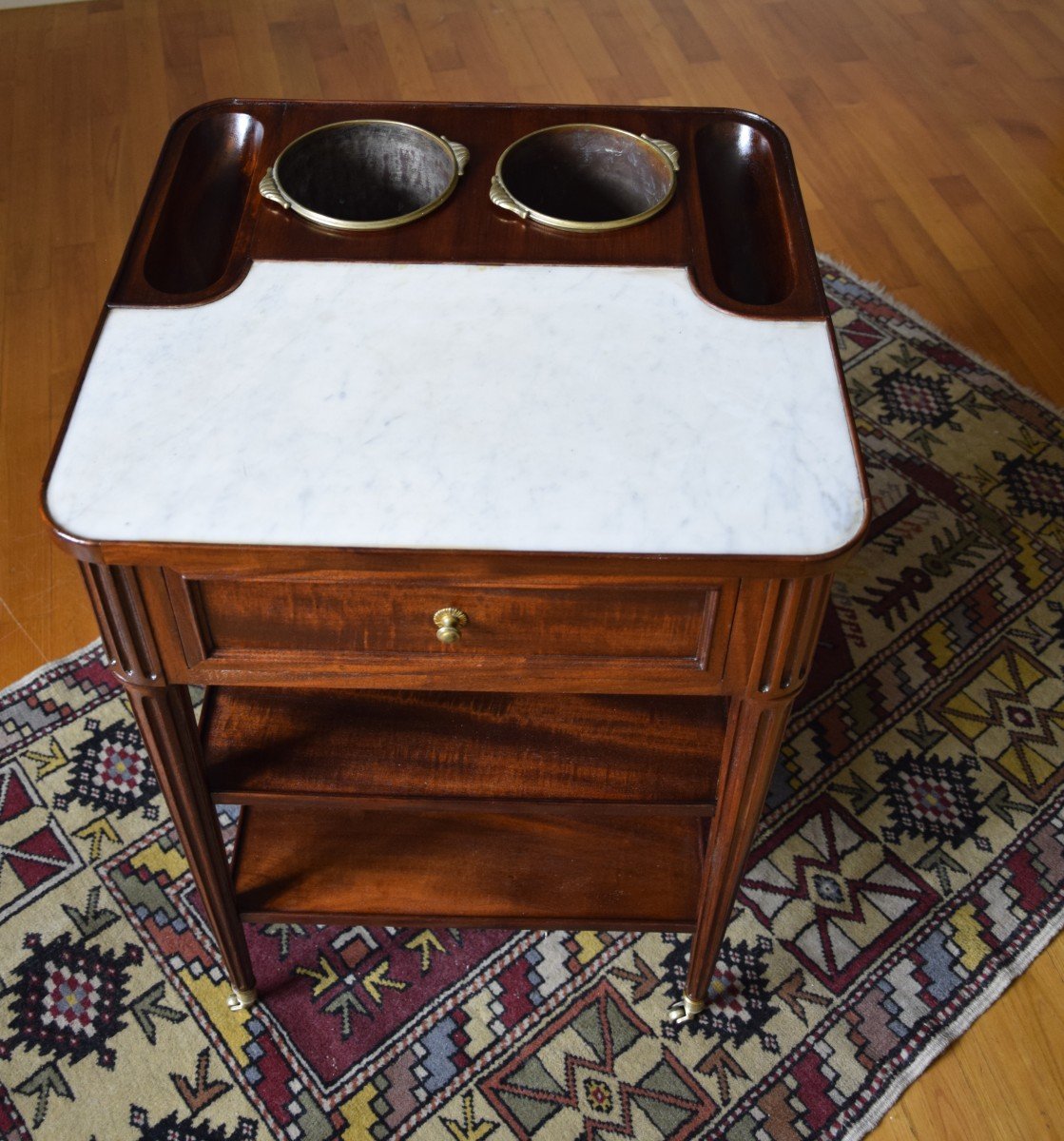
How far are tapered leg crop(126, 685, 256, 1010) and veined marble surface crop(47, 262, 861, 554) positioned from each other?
0.17 meters

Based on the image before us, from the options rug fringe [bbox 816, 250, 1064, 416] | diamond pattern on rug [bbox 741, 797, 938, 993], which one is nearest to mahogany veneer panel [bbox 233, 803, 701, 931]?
diamond pattern on rug [bbox 741, 797, 938, 993]

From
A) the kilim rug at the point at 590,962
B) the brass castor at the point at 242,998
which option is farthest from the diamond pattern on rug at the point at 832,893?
the brass castor at the point at 242,998

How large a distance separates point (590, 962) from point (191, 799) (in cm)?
48

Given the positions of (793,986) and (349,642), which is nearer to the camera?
(349,642)

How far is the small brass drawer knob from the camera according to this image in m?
0.72

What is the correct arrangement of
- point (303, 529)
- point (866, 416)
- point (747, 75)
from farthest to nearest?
point (747, 75), point (866, 416), point (303, 529)

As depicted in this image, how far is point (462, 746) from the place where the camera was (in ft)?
3.15

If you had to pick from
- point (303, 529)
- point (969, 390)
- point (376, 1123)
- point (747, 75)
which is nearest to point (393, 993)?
point (376, 1123)

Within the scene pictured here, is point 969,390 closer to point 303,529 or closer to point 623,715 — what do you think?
point 623,715

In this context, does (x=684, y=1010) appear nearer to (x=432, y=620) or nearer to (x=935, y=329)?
(x=432, y=620)

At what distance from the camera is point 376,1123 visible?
1.06 metres

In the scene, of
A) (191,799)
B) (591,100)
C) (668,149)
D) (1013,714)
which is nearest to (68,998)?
(191,799)

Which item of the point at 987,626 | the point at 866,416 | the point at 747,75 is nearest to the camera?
the point at 987,626

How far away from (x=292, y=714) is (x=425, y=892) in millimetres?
224
